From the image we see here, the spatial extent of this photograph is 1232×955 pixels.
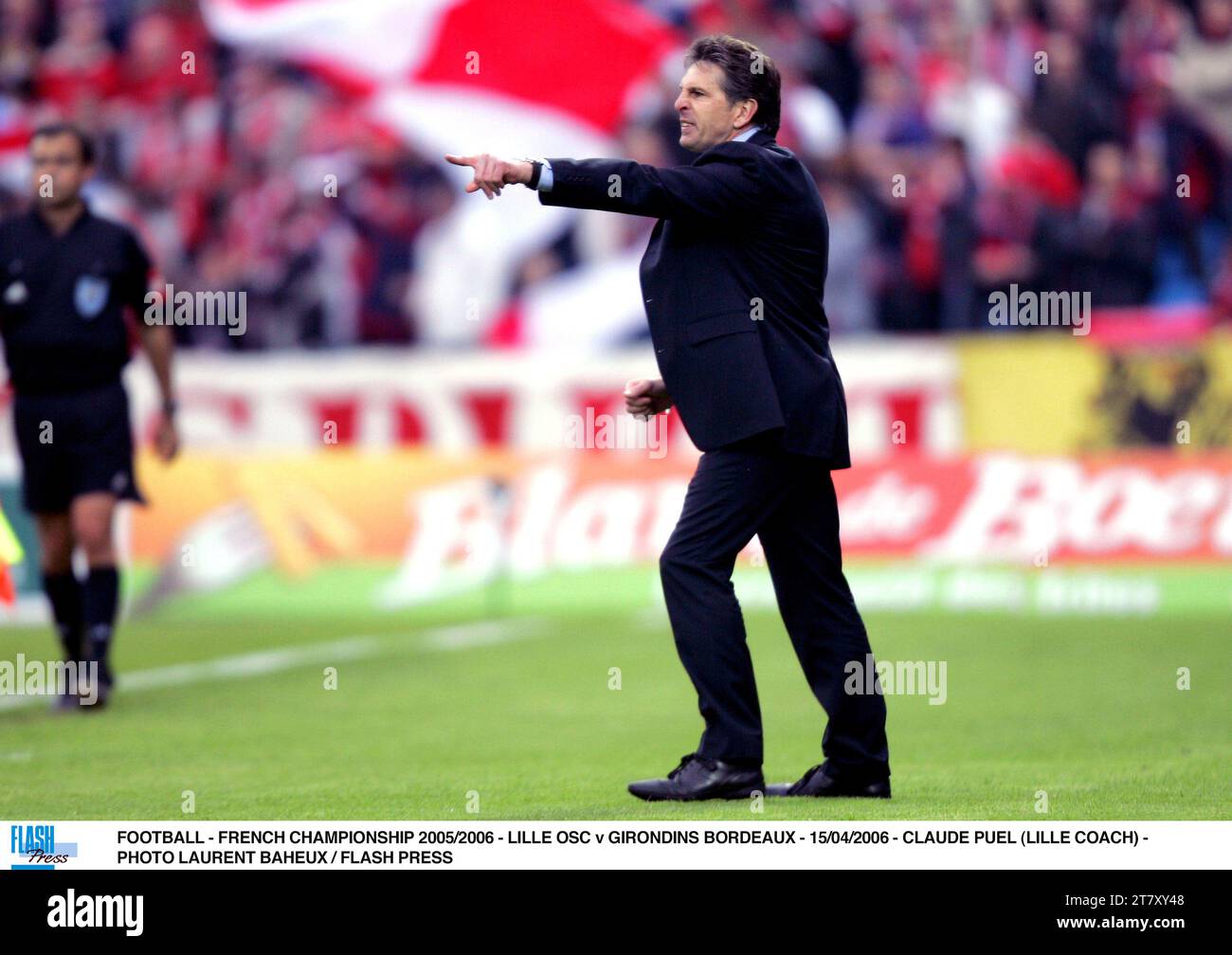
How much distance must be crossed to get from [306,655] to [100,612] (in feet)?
9.13

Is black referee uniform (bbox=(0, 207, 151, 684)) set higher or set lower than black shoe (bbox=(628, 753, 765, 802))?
higher

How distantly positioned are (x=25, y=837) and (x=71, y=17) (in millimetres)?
17186

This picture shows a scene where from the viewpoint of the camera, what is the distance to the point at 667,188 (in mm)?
6195

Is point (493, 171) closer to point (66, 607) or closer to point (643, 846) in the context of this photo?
point (643, 846)

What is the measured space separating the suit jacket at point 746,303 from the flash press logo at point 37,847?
226cm

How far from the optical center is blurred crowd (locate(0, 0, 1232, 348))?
703 inches

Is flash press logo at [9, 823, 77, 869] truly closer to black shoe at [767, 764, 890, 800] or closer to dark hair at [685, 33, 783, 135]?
black shoe at [767, 764, 890, 800]

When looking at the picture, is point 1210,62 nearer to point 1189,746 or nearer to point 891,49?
point 891,49

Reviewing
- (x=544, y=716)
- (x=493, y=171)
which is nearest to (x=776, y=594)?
(x=493, y=171)

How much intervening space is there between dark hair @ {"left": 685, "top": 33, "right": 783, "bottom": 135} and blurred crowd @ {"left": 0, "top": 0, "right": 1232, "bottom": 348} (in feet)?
35.7

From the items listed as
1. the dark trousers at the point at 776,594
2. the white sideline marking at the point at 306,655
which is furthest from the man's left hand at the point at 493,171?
the white sideline marking at the point at 306,655

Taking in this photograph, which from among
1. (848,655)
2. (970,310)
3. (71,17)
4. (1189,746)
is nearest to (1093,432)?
(970,310)
